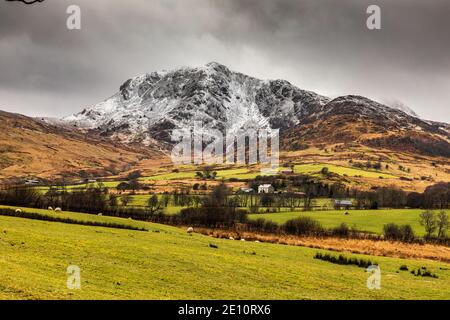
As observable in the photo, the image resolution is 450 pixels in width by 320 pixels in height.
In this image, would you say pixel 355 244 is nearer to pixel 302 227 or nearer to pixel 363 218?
pixel 302 227

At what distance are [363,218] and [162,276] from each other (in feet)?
362

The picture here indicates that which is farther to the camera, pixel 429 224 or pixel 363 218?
pixel 363 218

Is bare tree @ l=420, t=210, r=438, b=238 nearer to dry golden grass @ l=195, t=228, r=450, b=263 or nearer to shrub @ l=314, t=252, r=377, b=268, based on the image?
dry golden grass @ l=195, t=228, r=450, b=263

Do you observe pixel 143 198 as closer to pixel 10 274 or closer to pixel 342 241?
pixel 342 241

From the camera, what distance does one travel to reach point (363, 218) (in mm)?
129375

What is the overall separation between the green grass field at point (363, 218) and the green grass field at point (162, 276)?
7363 centimetres

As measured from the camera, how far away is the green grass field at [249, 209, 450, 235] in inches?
→ 4616

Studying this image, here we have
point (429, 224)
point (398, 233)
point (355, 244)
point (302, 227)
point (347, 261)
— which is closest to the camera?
point (347, 261)

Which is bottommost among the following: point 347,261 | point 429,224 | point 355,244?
point 355,244

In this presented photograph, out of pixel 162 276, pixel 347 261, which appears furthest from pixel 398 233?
pixel 162 276

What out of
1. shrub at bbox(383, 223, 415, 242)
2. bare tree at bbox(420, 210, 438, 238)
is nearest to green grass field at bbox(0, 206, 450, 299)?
shrub at bbox(383, 223, 415, 242)

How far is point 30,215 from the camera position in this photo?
64.2 m

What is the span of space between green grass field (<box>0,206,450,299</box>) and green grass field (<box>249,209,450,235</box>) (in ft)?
242
